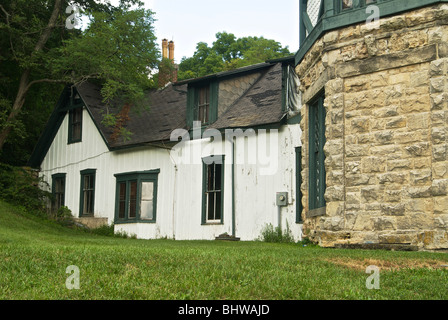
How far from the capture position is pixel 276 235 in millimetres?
16641

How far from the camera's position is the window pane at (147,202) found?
20.9 m

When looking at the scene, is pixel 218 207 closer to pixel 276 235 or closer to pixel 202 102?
pixel 276 235

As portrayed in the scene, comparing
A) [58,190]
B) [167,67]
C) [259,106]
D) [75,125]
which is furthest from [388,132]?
[58,190]

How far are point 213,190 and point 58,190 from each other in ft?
30.5

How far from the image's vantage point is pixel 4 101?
77.4 feet

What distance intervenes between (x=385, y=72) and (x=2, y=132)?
17761 mm

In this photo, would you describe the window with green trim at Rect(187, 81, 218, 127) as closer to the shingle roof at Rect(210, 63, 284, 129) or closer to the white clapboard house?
the white clapboard house

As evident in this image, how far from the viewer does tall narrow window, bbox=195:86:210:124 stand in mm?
20062

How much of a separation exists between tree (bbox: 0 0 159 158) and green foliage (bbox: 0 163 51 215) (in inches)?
57.1

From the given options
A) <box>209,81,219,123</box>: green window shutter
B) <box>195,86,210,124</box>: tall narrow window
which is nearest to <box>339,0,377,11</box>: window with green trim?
<box>209,81,219,123</box>: green window shutter

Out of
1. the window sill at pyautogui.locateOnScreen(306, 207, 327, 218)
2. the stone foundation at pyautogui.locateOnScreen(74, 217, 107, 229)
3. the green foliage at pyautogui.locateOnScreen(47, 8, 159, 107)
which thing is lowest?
the stone foundation at pyautogui.locateOnScreen(74, 217, 107, 229)
